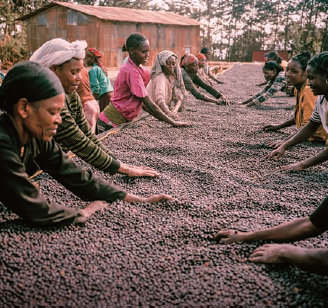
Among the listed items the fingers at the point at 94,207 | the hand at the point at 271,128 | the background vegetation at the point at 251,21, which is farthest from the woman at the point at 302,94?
the background vegetation at the point at 251,21

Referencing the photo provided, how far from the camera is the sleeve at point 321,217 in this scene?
177 centimetres

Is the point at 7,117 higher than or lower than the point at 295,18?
lower

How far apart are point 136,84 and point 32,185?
273cm

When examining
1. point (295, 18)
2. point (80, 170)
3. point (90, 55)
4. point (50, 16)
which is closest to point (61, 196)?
point (80, 170)

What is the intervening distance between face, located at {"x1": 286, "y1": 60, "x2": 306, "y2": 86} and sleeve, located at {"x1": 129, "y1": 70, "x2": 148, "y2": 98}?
1.90 meters

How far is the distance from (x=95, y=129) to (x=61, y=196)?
2.42 m

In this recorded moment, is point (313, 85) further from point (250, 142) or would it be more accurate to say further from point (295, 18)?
point (295, 18)

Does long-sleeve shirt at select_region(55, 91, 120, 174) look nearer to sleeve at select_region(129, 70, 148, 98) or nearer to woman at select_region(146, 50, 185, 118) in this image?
sleeve at select_region(129, 70, 148, 98)

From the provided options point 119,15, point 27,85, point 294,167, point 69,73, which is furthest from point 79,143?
point 119,15

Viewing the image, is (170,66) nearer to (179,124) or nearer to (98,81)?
(179,124)

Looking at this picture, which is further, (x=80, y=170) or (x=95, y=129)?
(x=95, y=129)

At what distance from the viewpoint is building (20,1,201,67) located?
19.2m

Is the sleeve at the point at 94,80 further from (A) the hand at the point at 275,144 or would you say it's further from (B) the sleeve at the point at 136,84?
(A) the hand at the point at 275,144

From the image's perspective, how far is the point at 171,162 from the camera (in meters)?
3.53
